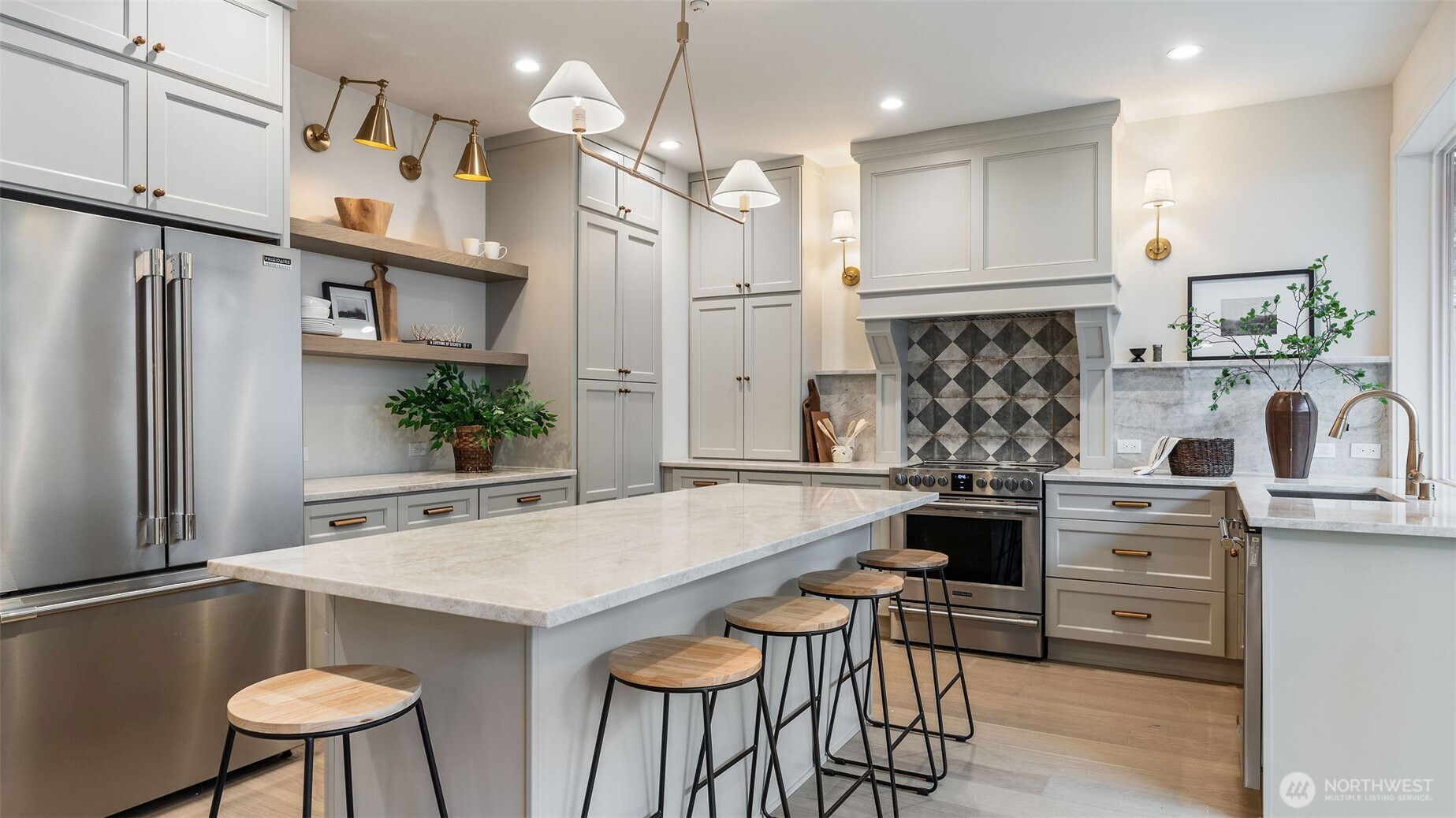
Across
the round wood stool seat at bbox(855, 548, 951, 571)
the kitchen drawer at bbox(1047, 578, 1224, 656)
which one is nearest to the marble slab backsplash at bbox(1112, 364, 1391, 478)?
the kitchen drawer at bbox(1047, 578, 1224, 656)

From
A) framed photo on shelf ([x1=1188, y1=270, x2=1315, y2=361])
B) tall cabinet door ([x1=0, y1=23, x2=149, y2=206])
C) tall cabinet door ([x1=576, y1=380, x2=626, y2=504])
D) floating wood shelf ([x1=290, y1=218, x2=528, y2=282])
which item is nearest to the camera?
tall cabinet door ([x1=0, y1=23, x2=149, y2=206])

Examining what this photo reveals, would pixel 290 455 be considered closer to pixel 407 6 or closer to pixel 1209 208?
pixel 407 6

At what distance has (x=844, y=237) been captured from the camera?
16.4ft

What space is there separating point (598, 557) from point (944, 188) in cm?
334

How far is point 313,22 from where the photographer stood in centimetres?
323

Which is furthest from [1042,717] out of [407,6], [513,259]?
[407,6]

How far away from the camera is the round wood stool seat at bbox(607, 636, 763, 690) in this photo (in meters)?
1.69

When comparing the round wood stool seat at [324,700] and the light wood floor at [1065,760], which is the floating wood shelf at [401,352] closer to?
the light wood floor at [1065,760]

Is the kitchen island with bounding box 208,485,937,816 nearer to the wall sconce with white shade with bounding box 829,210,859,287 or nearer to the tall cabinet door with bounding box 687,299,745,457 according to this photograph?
the tall cabinet door with bounding box 687,299,745,457

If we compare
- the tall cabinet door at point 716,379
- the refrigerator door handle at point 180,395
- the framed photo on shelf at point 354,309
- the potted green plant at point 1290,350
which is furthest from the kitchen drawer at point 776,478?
the refrigerator door handle at point 180,395

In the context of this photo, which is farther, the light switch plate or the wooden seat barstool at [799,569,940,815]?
the light switch plate

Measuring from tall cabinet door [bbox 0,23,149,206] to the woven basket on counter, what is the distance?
167 inches

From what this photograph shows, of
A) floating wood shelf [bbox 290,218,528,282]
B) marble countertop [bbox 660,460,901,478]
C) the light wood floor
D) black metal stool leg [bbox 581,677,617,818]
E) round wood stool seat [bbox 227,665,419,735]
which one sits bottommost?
the light wood floor

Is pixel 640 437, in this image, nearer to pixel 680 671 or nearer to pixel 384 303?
pixel 384 303
